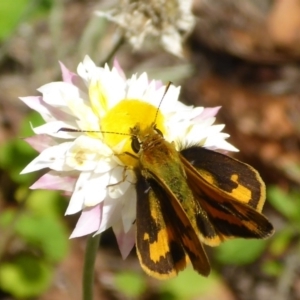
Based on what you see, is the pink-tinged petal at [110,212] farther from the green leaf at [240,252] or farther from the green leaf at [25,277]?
the green leaf at [240,252]

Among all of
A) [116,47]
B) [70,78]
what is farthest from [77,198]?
[116,47]

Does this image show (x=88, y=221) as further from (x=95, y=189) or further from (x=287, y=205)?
(x=287, y=205)

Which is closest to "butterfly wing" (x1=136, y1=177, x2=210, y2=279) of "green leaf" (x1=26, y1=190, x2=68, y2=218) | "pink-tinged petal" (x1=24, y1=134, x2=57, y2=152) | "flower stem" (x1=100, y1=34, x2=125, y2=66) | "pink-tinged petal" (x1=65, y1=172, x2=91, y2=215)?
"pink-tinged petal" (x1=65, y1=172, x2=91, y2=215)

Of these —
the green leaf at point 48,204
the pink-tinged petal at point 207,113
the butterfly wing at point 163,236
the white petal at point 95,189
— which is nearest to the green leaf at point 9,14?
the green leaf at point 48,204

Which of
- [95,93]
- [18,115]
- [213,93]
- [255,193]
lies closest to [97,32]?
[18,115]

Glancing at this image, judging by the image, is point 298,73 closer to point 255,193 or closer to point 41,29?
point 41,29

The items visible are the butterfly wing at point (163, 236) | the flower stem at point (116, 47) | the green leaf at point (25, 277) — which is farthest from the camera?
the green leaf at point (25, 277)

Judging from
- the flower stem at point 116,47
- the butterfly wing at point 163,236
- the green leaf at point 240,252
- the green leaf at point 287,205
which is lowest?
the green leaf at point 240,252
